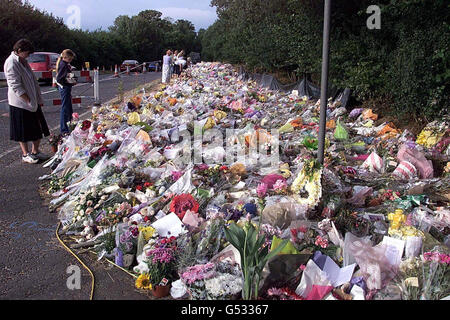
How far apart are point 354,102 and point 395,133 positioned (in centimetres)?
325

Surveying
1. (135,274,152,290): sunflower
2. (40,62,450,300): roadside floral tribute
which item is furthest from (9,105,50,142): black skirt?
(135,274,152,290): sunflower

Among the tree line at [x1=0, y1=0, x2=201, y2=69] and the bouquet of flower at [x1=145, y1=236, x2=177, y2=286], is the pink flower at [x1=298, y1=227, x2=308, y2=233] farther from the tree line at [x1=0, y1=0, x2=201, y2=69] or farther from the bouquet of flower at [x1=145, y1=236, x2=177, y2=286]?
the tree line at [x1=0, y1=0, x2=201, y2=69]

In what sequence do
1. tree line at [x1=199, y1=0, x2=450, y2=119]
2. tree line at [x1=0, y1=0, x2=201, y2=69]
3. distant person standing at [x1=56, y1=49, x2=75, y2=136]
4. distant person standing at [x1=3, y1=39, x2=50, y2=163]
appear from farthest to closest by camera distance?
tree line at [x1=0, y1=0, x2=201, y2=69] → distant person standing at [x1=56, y1=49, x2=75, y2=136] → tree line at [x1=199, y1=0, x2=450, y2=119] → distant person standing at [x1=3, y1=39, x2=50, y2=163]

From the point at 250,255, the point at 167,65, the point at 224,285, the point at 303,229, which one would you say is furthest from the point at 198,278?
the point at 167,65

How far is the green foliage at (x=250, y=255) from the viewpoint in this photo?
2510mm

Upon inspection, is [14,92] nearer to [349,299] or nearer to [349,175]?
[349,175]

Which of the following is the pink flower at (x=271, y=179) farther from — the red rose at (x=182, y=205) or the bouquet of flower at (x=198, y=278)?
the bouquet of flower at (x=198, y=278)

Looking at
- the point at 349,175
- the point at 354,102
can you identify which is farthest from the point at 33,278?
the point at 354,102

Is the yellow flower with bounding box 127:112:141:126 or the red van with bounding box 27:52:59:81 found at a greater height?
the red van with bounding box 27:52:59:81

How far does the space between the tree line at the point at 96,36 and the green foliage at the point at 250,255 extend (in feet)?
89.1

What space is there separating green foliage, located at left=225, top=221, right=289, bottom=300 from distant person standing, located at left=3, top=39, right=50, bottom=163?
4048 mm

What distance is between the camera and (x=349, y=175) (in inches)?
178

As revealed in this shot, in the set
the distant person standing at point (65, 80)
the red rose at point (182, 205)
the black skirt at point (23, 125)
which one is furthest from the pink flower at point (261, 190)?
the distant person standing at point (65, 80)

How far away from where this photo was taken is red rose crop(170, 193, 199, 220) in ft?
11.6
